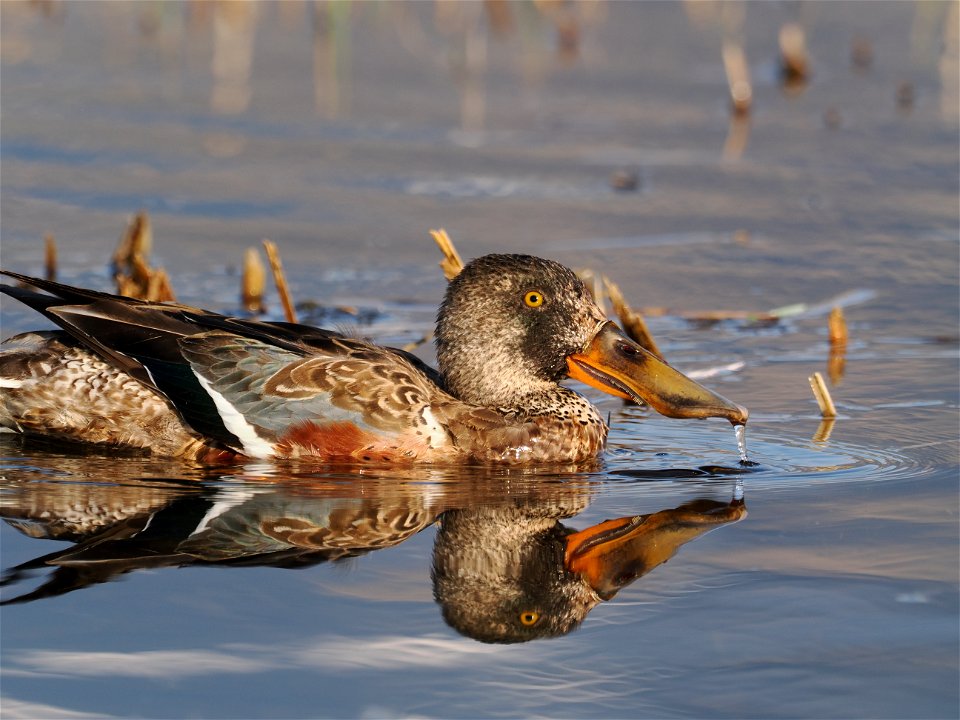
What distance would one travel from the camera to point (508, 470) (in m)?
6.73

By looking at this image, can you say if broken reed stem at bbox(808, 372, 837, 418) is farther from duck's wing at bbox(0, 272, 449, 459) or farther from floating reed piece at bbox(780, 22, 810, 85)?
floating reed piece at bbox(780, 22, 810, 85)

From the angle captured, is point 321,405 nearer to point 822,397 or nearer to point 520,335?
point 520,335

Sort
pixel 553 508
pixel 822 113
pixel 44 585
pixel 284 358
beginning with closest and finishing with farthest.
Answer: pixel 44 585
pixel 553 508
pixel 284 358
pixel 822 113

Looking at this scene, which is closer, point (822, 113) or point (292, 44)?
point (822, 113)

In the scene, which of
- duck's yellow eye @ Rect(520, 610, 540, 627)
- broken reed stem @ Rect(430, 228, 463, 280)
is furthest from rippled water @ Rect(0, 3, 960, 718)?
broken reed stem @ Rect(430, 228, 463, 280)

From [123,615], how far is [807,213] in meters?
8.99

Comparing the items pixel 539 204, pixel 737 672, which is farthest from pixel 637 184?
pixel 737 672

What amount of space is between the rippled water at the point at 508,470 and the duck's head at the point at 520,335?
0.44 m

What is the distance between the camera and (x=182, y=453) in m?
Answer: 6.84

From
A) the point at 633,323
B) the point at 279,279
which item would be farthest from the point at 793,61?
the point at 279,279

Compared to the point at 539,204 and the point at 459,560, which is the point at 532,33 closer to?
the point at 539,204

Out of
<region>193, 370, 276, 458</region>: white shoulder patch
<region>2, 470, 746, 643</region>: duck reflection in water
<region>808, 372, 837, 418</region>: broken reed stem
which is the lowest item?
<region>2, 470, 746, 643</region>: duck reflection in water

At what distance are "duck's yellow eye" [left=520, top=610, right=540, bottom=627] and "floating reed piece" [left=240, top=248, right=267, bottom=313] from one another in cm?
513

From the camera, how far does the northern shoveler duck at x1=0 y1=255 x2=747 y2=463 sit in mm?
6652
